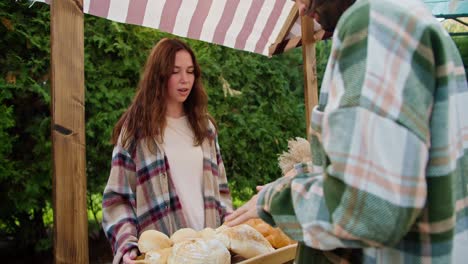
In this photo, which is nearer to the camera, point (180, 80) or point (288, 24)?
point (180, 80)

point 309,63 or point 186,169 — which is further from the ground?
point 309,63

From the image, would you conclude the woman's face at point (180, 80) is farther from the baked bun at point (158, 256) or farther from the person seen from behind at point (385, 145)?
the person seen from behind at point (385, 145)

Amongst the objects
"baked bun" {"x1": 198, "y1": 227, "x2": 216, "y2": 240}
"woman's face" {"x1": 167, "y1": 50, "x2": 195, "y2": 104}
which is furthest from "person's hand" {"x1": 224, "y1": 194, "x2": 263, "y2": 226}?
"woman's face" {"x1": 167, "y1": 50, "x2": 195, "y2": 104}

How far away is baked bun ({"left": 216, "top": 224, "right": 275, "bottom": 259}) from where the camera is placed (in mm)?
1651

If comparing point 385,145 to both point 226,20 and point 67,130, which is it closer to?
point 67,130

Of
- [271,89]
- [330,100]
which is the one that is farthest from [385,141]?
[271,89]

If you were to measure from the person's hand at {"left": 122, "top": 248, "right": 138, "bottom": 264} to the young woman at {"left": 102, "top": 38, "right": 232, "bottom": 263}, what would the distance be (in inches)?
7.9

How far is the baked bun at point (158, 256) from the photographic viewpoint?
154 cm

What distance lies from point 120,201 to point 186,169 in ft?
1.22

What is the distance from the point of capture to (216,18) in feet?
10.1

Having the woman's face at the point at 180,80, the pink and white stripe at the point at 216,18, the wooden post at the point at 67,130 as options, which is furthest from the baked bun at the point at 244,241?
the pink and white stripe at the point at 216,18

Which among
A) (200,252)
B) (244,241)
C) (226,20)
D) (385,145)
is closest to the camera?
(385,145)

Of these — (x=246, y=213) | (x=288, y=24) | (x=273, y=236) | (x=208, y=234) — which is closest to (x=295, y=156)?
(x=273, y=236)

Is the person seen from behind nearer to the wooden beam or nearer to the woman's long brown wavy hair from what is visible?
the woman's long brown wavy hair
